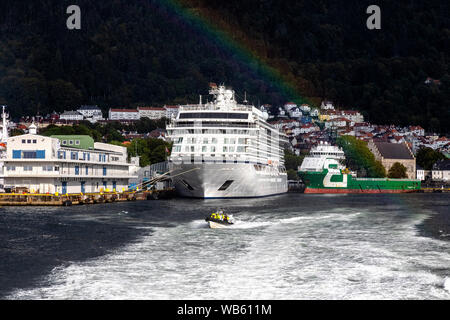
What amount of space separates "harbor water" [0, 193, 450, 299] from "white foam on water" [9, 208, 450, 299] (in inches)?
2.3

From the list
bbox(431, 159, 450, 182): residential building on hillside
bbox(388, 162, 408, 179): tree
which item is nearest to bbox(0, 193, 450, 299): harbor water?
bbox(388, 162, 408, 179): tree

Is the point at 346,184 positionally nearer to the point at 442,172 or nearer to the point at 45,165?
the point at 442,172

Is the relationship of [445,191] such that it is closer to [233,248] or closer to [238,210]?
[238,210]

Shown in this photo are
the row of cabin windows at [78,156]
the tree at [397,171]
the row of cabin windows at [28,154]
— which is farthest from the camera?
the tree at [397,171]

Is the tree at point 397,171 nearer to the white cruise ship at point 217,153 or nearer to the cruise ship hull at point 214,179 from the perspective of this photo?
the white cruise ship at point 217,153

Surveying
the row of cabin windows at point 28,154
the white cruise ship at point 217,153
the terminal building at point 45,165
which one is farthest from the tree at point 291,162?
the row of cabin windows at point 28,154

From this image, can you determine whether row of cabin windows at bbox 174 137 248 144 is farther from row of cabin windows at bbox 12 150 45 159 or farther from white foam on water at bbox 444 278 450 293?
white foam on water at bbox 444 278 450 293

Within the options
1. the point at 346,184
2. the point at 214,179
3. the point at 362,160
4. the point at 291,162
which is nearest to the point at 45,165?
the point at 214,179

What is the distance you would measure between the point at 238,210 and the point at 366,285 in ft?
138

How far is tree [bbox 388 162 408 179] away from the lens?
185675mm

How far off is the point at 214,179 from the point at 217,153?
4.93 meters

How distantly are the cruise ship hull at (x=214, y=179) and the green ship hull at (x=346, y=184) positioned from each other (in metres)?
49.8

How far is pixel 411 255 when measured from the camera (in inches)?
1593

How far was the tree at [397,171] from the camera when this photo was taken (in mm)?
185675
